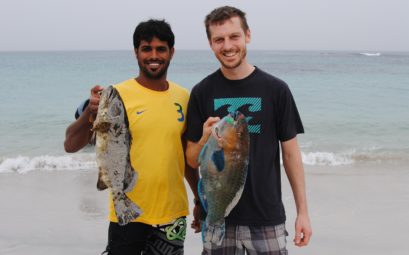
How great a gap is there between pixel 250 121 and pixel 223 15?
75 centimetres

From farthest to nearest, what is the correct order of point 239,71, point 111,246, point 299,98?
point 299,98
point 111,246
point 239,71

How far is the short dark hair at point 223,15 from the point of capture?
315 centimetres

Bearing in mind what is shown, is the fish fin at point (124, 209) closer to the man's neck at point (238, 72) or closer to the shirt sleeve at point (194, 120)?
the shirt sleeve at point (194, 120)

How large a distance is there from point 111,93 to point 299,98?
2268 centimetres

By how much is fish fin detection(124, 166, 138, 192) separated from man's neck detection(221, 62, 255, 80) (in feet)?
3.09

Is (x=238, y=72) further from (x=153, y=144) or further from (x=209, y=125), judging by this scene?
(x=153, y=144)

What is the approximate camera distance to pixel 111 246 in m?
3.47

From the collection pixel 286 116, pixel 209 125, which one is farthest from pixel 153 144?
pixel 286 116

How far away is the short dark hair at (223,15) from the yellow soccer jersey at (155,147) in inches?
25.1

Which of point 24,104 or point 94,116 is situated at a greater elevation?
point 94,116

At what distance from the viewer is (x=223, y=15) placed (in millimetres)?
3156

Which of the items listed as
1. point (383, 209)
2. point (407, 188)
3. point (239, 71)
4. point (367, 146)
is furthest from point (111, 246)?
point (367, 146)

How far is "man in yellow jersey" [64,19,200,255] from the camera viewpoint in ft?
10.9

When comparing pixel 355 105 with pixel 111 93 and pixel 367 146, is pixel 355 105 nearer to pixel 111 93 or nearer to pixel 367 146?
pixel 367 146
